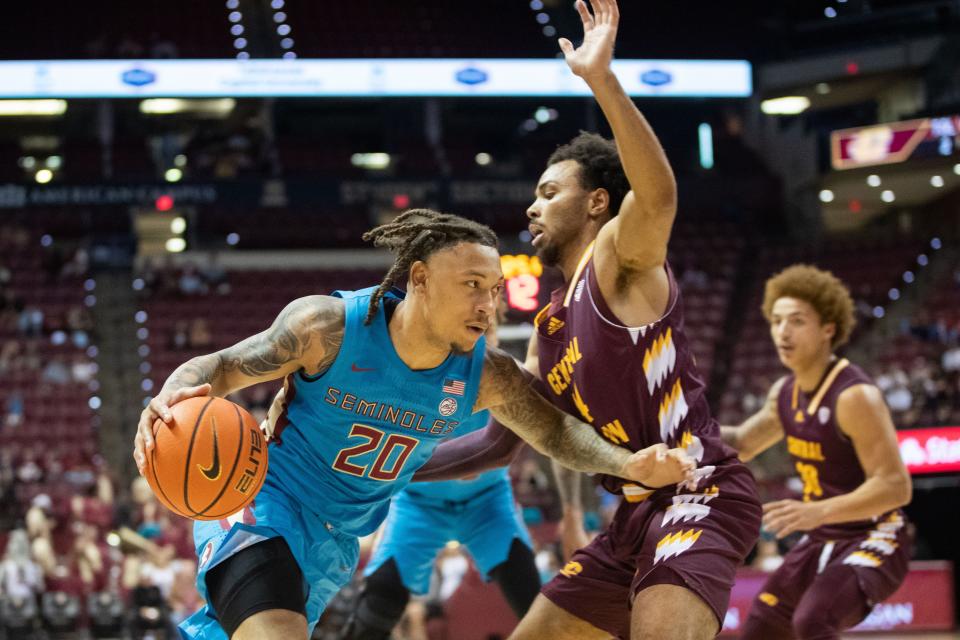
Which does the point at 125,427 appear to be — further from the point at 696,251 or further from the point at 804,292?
the point at 804,292

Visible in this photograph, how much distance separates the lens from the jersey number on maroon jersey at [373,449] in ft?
12.6

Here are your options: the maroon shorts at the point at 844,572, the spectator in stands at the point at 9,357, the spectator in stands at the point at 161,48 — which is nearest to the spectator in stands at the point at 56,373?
the spectator in stands at the point at 9,357

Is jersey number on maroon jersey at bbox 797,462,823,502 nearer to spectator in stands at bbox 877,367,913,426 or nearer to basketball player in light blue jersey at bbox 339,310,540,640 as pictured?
basketball player in light blue jersey at bbox 339,310,540,640

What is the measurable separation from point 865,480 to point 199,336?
14.1 meters

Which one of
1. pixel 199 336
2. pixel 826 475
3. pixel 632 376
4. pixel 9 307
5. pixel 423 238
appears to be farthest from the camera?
pixel 9 307

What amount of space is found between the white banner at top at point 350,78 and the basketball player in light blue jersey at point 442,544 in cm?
1378

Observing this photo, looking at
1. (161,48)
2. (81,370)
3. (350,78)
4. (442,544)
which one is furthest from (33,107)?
(442,544)

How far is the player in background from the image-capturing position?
11.4 feet

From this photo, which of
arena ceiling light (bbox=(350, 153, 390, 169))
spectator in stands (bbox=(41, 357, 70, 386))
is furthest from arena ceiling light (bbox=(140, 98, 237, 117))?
spectator in stands (bbox=(41, 357, 70, 386))

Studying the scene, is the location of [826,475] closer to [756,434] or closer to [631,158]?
[756,434]

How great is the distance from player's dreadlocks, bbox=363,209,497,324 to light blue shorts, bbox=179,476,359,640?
664mm

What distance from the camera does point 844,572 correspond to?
4.93m

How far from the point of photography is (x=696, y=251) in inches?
847

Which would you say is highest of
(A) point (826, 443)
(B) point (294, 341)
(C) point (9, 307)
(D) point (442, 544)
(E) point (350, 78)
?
(E) point (350, 78)
